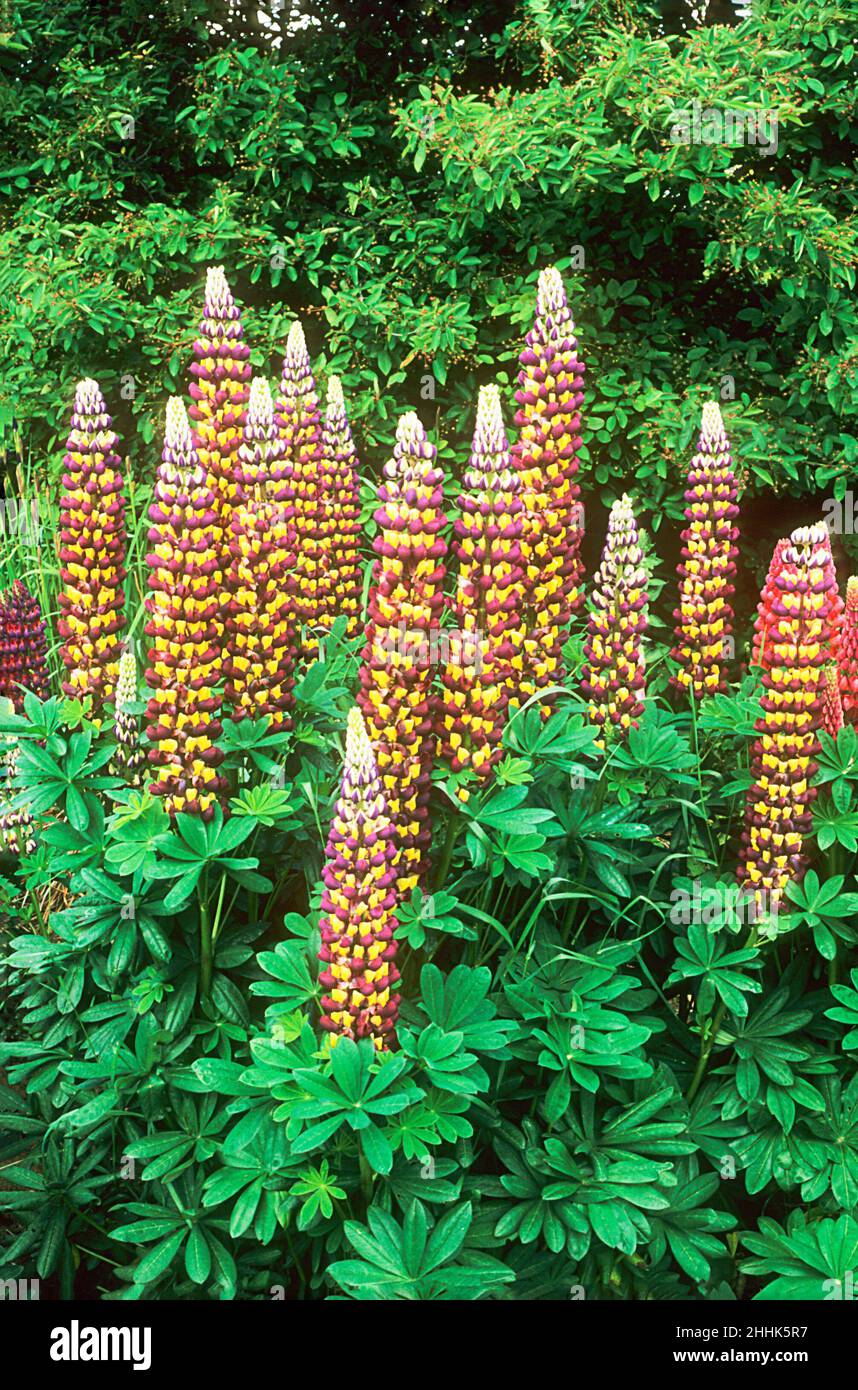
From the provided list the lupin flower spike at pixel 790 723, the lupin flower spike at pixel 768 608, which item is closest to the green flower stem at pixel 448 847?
the lupin flower spike at pixel 790 723

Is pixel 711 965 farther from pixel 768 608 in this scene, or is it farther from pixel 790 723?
pixel 768 608

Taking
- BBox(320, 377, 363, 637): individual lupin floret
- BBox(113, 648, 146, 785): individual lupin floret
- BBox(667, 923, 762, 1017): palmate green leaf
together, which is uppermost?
BBox(320, 377, 363, 637): individual lupin floret

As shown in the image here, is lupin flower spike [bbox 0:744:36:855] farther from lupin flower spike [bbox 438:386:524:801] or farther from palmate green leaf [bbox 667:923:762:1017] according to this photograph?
palmate green leaf [bbox 667:923:762:1017]

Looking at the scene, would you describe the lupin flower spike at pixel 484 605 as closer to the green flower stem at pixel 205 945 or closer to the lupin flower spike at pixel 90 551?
the green flower stem at pixel 205 945

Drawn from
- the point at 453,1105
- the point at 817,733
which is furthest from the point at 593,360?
the point at 453,1105

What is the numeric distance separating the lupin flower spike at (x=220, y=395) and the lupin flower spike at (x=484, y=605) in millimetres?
611

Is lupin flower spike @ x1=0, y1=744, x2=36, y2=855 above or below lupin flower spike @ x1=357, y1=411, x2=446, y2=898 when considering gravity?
below

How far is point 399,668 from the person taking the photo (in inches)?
102

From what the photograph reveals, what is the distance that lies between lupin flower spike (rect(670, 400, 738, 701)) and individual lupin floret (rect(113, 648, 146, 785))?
4.61 feet

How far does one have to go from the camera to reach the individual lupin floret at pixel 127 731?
2.97 m

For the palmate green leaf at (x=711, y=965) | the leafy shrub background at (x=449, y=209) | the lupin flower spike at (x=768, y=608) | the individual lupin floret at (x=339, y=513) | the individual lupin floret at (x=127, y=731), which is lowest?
the palmate green leaf at (x=711, y=965)

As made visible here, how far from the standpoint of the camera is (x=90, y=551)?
326 cm

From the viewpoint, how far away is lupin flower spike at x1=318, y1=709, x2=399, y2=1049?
2.39m

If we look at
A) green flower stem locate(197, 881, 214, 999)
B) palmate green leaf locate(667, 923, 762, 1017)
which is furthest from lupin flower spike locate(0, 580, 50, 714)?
palmate green leaf locate(667, 923, 762, 1017)
